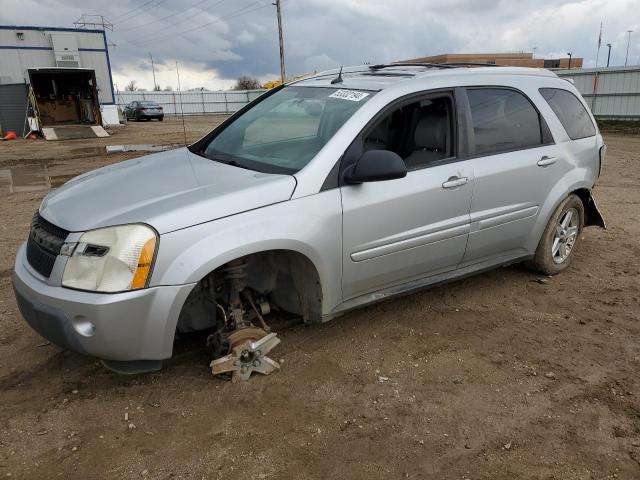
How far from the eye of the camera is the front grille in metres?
2.88

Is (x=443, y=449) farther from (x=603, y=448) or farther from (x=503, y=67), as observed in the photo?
(x=503, y=67)

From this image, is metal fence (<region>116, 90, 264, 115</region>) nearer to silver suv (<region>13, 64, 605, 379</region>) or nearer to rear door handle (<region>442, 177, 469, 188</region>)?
silver suv (<region>13, 64, 605, 379</region>)

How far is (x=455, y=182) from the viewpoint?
3789mm

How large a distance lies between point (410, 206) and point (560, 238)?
210 centimetres

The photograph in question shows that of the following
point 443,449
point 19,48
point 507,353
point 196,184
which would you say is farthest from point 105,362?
point 19,48

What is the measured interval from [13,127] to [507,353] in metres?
26.3

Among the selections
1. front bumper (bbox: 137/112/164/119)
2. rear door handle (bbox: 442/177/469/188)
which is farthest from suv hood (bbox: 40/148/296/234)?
front bumper (bbox: 137/112/164/119)

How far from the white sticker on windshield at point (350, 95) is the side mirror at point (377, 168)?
582mm

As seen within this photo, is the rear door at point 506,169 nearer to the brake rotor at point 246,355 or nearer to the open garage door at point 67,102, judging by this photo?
the brake rotor at point 246,355

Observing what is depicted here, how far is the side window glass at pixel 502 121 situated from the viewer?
404 cm

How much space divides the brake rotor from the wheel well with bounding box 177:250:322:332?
0.85 feet

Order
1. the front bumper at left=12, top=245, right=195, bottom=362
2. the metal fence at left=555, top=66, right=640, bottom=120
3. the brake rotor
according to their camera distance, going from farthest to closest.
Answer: the metal fence at left=555, top=66, right=640, bottom=120 < the brake rotor < the front bumper at left=12, top=245, right=195, bottom=362

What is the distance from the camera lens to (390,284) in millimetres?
3719

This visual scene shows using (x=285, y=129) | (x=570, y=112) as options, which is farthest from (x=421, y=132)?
(x=570, y=112)
